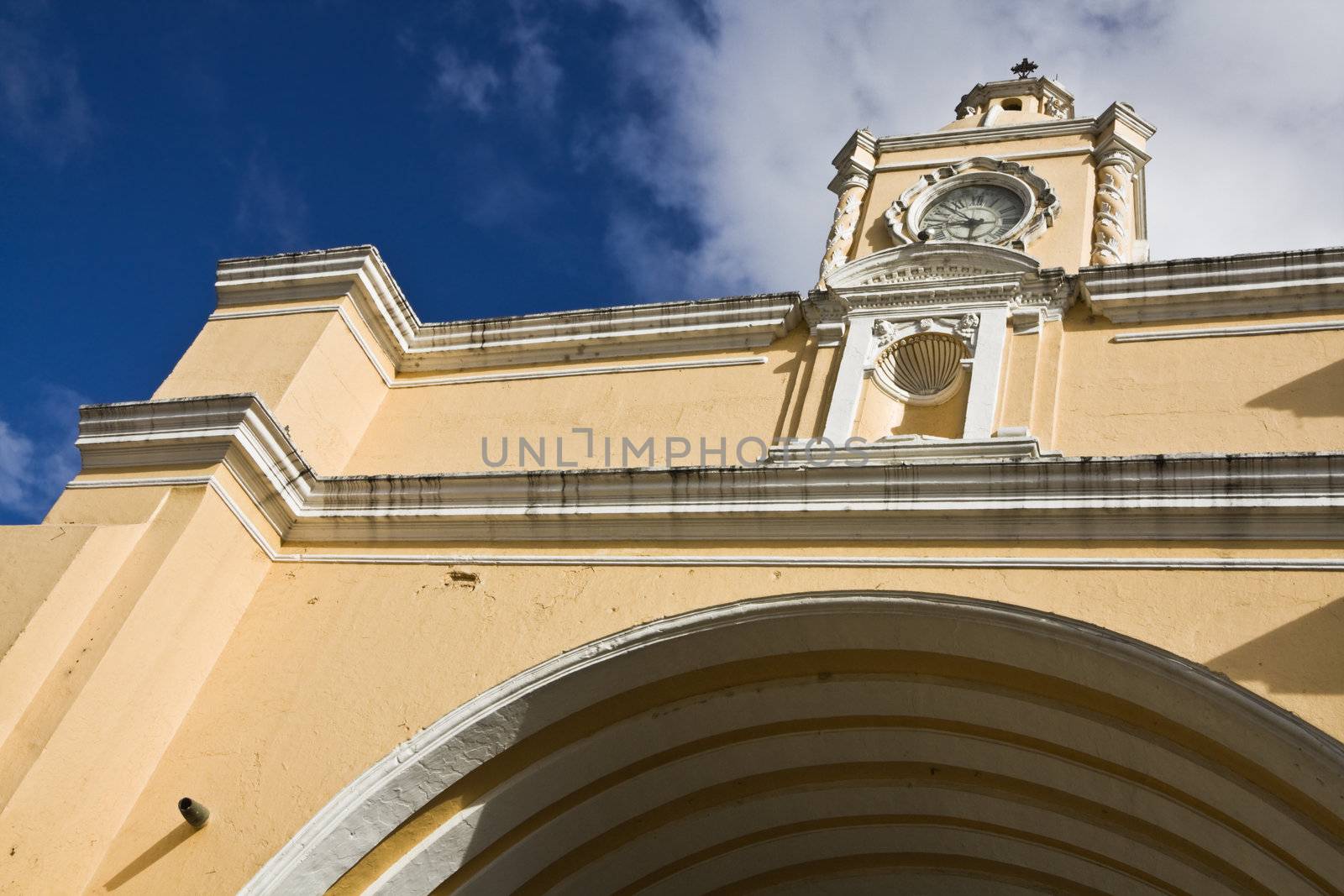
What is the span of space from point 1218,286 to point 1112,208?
113 cm

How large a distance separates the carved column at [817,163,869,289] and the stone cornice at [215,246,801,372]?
0.51 meters

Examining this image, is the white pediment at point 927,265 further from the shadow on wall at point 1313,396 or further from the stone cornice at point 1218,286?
the shadow on wall at point 1313,396

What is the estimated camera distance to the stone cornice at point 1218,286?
6801mm

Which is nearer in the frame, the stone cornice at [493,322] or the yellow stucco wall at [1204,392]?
the yellow stucco wall at [1204,392]

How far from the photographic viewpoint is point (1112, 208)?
7.91 m

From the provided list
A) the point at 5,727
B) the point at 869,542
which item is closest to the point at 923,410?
the point at 869,542

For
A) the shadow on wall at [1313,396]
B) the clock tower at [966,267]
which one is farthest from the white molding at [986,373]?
the shadow on wall at [1313,396]

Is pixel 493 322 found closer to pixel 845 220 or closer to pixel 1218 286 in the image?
pixel 845 220

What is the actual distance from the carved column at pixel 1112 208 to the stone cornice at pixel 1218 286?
0.44 metres

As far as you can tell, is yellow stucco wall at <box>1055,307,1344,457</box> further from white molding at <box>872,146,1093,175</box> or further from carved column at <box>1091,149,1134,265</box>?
white molding at <box>872,146,1093,175</box>

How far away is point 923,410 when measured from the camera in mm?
7125

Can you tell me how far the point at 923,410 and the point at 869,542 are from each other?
1.20m

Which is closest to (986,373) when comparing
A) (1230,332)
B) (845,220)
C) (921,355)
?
(921,355)

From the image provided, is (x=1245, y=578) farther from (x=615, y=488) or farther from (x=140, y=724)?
(x=140, y=724)
